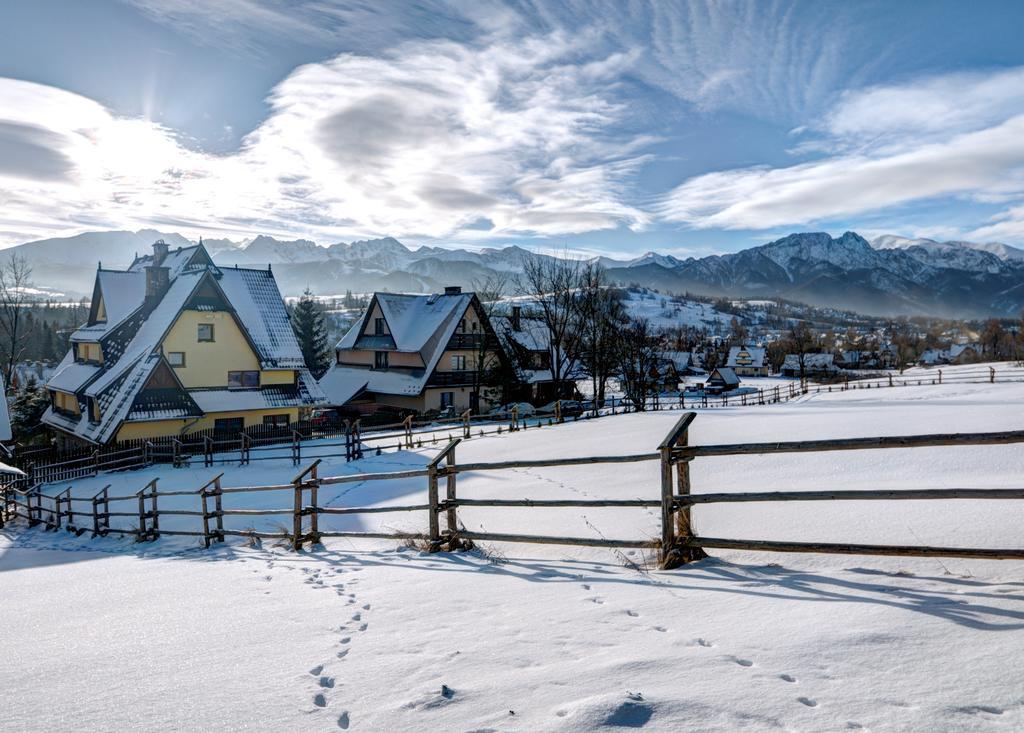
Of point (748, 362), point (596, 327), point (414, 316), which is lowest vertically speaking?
point (748, 362)

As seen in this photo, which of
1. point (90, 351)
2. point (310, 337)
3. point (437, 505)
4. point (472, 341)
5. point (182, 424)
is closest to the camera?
point (437, 505)

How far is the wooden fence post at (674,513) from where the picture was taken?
6242 millimetres

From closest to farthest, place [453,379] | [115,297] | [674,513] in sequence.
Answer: [674,513]
[115,297]
[453,379]

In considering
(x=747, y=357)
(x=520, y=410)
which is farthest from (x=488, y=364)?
(x=747, y=357)

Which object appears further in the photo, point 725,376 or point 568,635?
point 725,376

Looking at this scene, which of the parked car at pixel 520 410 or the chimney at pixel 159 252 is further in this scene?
the parked car at pixel 520 410

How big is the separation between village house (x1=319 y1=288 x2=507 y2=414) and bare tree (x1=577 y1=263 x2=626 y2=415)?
7.64m

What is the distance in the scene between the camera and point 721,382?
97.3 m

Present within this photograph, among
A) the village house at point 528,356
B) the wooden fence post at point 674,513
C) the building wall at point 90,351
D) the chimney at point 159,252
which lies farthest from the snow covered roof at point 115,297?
the wooden fence post at point 674,513

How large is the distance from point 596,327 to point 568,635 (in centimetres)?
4576

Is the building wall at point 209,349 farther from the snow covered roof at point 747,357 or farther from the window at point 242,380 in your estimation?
the snow covered roof at point 747,357

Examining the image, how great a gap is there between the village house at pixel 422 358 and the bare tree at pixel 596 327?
764 centimetres

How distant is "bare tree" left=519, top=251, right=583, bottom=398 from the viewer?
47781 mm

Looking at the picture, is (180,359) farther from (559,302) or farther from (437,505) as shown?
(559,302)
